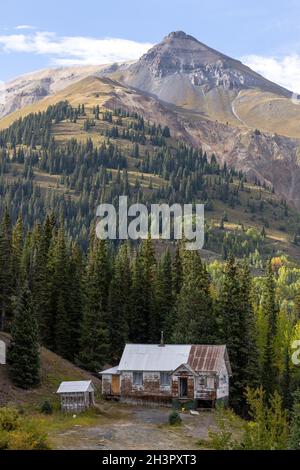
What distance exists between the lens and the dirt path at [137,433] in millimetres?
45906

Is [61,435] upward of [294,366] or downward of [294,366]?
upward

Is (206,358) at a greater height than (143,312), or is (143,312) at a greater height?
(143,312)

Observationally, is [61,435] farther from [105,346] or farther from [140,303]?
[140,303]

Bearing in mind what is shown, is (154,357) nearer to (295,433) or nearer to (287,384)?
(287,384)

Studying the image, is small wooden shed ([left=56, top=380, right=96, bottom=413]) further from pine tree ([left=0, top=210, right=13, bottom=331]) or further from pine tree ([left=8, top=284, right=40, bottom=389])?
pine tree ([left=0, top=210, right=13, bottom=331])

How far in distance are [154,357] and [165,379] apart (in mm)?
2601

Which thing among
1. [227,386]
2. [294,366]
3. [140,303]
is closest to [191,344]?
[227,386]

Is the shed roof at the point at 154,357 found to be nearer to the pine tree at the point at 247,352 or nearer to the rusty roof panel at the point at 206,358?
the rusty roof panel at the point at 206,358

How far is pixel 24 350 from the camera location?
65562mm

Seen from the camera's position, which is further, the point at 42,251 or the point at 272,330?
the point at 272,330

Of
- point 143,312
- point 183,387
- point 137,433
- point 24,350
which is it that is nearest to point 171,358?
point 183,387

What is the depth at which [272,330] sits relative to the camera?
327 ft

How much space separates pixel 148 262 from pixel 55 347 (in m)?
18.9

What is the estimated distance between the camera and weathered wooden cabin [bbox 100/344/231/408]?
222 ft
